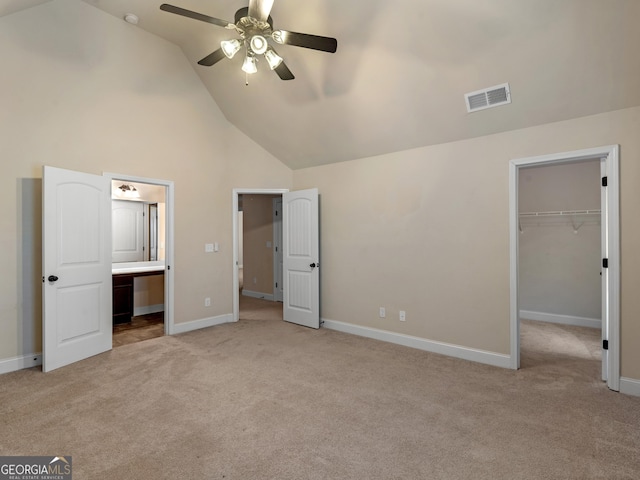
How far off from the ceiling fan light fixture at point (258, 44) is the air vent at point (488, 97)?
1959mm

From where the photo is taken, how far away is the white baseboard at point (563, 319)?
4.75 m

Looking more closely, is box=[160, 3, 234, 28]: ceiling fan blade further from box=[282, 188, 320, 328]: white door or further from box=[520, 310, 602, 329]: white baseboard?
box=[520, 310, 602, 329]: white baseboard

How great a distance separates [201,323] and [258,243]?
2.92 m

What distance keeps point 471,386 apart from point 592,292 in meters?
3.32

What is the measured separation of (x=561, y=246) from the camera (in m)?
5.02

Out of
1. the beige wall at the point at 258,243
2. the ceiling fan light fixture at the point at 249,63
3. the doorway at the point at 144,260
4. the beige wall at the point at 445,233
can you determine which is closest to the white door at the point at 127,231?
the doorway at the point at 144,260

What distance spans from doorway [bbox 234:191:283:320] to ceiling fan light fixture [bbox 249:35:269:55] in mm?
4266

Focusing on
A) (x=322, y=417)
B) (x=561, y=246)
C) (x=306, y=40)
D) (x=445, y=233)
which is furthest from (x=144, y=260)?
(x=561, y=246)

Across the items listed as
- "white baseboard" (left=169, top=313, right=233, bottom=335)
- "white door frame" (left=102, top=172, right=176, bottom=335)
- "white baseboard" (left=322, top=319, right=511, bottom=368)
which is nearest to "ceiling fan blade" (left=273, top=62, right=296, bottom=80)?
"white door frame" (left=102, top=172, right=176, bottom=335)

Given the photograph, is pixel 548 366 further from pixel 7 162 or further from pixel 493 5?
pixel 7 162

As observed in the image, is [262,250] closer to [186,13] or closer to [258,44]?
[258,44]

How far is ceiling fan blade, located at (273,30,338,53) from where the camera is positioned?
95.7 inches

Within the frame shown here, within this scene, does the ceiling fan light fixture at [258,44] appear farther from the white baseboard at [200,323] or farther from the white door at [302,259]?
the white baseboard at [200,323]

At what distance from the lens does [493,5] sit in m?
2.42
